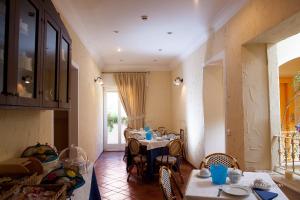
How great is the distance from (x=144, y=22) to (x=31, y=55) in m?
2.98

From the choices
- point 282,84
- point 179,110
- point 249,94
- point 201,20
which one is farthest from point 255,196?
point 282,84

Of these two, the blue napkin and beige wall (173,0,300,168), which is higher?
beige wall (173,0,300,168)

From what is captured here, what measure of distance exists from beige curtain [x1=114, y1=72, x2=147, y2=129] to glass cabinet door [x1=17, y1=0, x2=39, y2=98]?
6762mm

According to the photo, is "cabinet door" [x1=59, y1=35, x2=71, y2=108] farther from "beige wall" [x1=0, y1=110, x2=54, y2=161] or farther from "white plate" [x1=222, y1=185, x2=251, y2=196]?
"white plate" [x1=222, y1=185, x2=251, y2=196]

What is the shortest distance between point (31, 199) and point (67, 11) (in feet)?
10.2

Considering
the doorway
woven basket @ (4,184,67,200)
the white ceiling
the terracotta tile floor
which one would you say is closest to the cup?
woven basket @ (4,184,67,200)

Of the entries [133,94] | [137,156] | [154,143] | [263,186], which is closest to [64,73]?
[263,186]

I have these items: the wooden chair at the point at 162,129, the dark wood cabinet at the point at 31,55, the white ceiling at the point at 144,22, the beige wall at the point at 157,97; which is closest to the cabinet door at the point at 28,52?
the dark wood cabinet at the point at 31,55

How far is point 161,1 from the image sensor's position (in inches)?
139

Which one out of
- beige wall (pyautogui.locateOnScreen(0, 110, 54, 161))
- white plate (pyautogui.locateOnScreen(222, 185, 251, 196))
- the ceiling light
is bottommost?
white plate (pyautogui.locateOnScreen(222, 185, 251, 196))

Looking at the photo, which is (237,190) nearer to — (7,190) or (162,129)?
(7,190)

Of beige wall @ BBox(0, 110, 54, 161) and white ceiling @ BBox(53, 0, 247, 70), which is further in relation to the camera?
white ceiling @ BBox(53, 0, 247, 70)

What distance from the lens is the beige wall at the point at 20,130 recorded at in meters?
1.91

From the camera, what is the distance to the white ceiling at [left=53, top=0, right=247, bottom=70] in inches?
143
